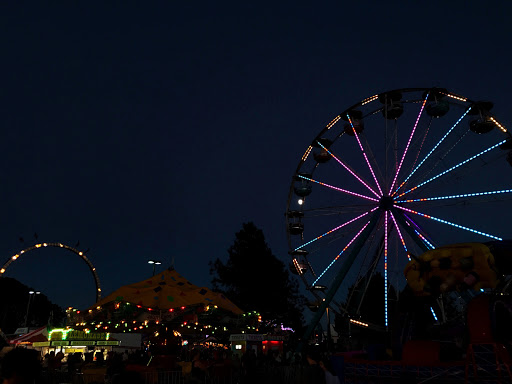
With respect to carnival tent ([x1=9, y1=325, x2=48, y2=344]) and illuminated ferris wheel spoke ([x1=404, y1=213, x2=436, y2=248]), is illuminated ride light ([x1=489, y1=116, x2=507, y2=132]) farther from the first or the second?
carnival tent ([x1=9, y1=325, x2=48, y2=344])

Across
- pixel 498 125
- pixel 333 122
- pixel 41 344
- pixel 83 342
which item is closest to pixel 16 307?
pixel 41 344

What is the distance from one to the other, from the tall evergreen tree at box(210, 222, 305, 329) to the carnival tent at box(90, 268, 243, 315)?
1206 inches

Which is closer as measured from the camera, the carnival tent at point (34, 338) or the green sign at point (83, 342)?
the green sign at point (83, 342)

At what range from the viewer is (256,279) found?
149 feet

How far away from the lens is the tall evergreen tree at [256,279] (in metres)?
44.7

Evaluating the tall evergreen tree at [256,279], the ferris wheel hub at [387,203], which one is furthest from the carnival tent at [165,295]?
the tall evergreen tree at [256,279]

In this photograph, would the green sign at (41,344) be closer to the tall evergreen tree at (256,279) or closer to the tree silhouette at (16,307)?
the tall evergreen tree at (256,279)

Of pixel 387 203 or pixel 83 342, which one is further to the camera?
pixel 387 203

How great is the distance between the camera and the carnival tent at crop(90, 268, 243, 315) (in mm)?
12773

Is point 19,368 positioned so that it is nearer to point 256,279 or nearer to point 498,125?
point 498,125

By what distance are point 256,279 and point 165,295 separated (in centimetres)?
3316

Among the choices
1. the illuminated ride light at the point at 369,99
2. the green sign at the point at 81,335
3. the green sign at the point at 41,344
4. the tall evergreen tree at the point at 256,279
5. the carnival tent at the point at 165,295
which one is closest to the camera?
the carnival tent at the point at 165,295


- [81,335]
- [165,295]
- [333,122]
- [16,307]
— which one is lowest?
[81,335]

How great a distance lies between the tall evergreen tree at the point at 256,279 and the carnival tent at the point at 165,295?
3063cm
